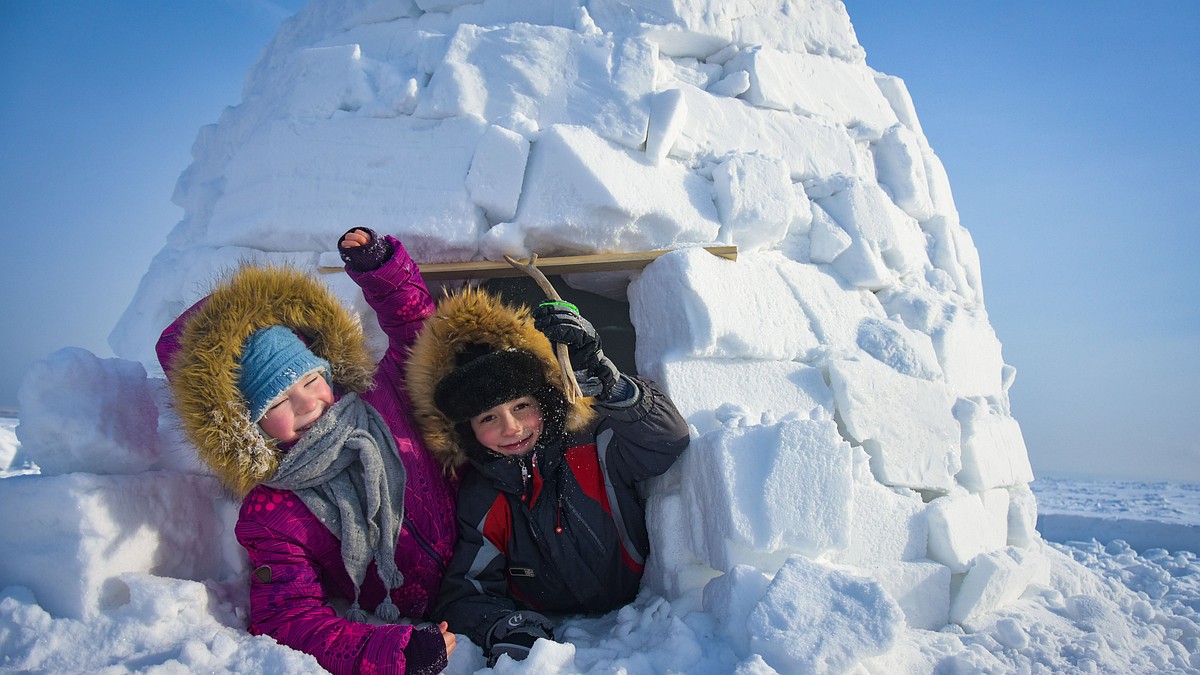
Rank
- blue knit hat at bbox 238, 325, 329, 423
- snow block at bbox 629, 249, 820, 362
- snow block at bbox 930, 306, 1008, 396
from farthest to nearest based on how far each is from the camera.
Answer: snow block at bbox 930, 306, 1008, 396, snow block at bbox 629, 249, 820, 362, blue knit hat at bbox 238, 325, 329, 423

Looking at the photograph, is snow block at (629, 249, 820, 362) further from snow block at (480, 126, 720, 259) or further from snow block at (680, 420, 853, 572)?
snow block at (680, 420, 853, 572)

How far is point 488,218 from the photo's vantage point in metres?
2.27

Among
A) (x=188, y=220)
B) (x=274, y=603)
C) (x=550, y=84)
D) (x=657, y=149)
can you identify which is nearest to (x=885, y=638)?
(x=274, y=603)

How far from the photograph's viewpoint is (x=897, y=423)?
2100mm

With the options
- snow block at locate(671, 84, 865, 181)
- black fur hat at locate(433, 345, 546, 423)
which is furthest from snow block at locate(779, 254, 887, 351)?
black fur hat at locate(433, 345, 546, 423)

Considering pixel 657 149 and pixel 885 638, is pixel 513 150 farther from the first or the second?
pixel 885 638

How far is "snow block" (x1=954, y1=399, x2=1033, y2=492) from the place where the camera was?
7.43ft

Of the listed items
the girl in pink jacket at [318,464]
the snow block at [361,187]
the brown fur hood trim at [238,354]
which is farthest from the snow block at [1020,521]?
the brown fur hood trim at [238,354]

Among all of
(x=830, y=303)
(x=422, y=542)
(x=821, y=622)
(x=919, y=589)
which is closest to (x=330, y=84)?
(x=422, y=542)

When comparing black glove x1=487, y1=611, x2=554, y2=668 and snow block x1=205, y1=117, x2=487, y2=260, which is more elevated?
snow block x1=205, y1=117, x2=487, y2=260

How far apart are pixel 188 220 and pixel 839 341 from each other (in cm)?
263

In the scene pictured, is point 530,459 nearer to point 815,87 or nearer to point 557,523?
point 557,523

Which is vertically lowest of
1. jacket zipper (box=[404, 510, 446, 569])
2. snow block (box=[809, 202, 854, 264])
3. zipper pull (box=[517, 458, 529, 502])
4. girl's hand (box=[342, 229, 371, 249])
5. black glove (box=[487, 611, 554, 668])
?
black glove (box=[487, 611, 554, 668])

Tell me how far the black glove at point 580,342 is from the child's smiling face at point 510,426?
217 mm
